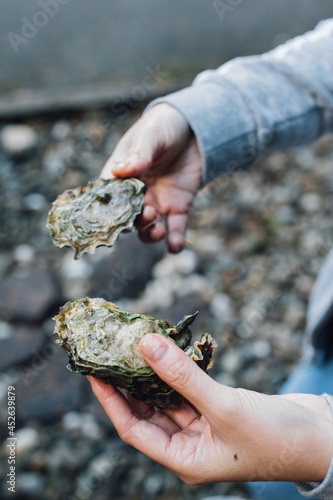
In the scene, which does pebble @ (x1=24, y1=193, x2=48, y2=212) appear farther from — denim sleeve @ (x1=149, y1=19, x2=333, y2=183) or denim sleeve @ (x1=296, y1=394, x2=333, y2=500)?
denim sleeve @ (x1=296, y1=394, x2=333, y2=500)

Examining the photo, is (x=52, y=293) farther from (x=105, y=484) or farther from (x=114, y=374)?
(x=114, y=374)

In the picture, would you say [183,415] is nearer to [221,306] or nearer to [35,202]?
[221,306]

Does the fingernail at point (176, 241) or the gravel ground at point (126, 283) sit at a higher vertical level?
the fingernail at point (176, 241)

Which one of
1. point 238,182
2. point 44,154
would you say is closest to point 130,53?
point 44,154

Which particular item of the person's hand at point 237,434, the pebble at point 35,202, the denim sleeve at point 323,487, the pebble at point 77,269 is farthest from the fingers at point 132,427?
the pebble at point 35,202

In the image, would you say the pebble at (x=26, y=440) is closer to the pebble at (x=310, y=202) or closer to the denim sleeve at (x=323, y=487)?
the denim sleeve at (x=323, y=487)
